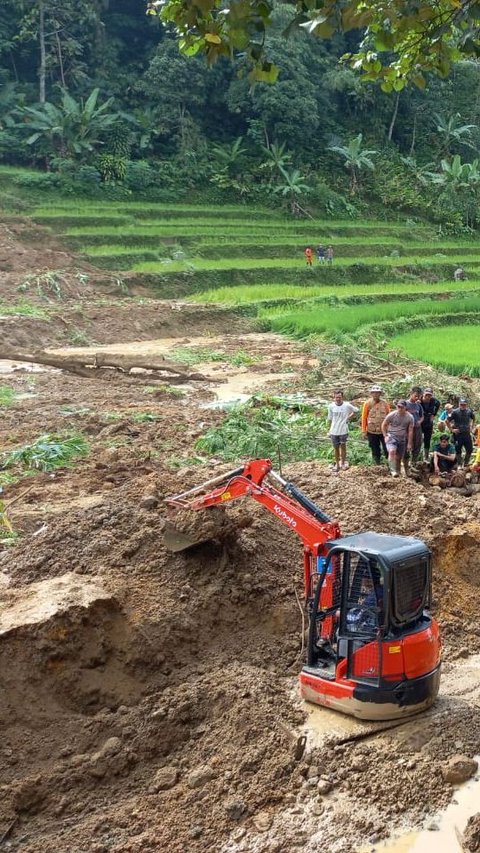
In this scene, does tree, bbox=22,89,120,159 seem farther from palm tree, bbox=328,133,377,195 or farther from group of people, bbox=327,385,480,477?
group of people, bbox=327,385,480,477

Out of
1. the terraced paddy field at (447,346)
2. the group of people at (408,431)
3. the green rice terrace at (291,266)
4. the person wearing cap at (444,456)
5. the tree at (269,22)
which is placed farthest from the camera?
the green rice terrace at (291,266)

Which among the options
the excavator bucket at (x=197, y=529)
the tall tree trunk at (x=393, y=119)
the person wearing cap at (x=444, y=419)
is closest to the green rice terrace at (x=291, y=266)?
the person wearing cap at (x=444, y=419)

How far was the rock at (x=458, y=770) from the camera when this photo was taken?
6418mm

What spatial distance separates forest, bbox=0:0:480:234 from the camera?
1480 inches

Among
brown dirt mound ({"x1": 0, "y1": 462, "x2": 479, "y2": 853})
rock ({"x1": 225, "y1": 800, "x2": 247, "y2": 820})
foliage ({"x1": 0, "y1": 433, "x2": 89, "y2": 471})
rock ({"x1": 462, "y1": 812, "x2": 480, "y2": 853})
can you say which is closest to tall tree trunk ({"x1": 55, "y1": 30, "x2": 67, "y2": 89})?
foliage ({"x1": 0, "y1": 433, "x2": 89, "y2": 471})

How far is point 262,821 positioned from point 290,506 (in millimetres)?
2422

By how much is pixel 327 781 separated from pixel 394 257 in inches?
1260

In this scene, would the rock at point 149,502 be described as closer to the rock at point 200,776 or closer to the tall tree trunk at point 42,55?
the rock at point 200,776

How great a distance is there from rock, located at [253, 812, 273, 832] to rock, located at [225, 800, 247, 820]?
0.10 m

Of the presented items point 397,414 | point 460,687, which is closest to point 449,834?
point 460,687

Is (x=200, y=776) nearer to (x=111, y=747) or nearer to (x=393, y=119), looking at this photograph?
(x=111, y=747)

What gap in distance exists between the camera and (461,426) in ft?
43.1

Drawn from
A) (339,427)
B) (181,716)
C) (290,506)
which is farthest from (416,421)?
(181,716)

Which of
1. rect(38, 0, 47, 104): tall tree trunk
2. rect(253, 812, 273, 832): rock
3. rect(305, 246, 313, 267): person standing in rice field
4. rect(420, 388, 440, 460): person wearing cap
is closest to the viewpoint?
rect(253, 812, 273, 832): rock
